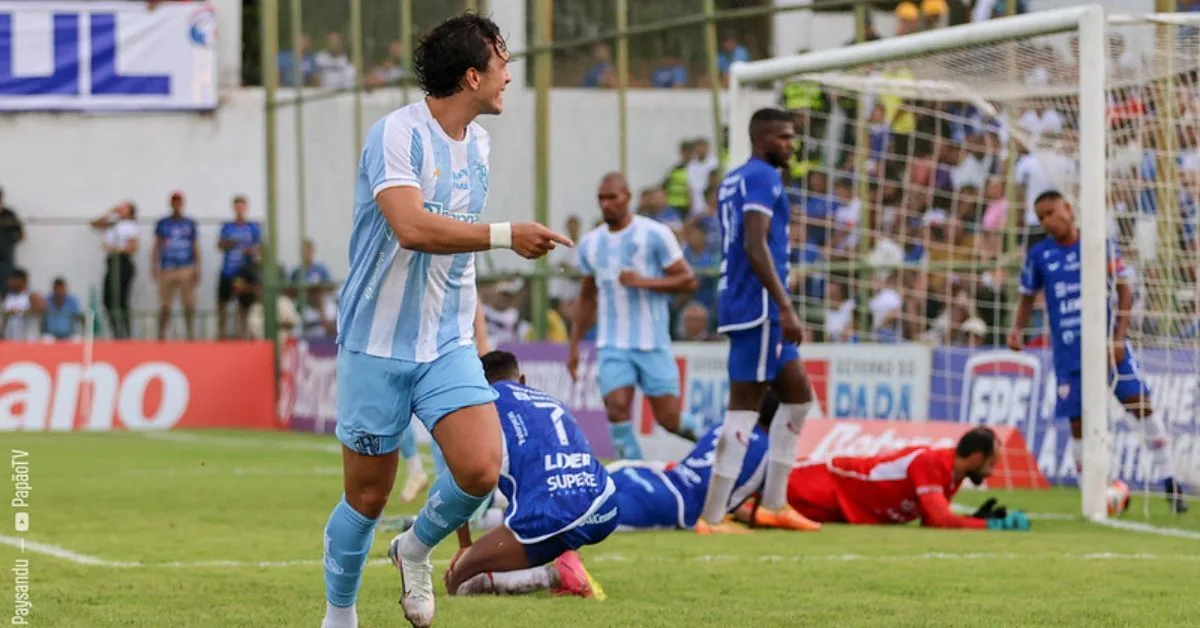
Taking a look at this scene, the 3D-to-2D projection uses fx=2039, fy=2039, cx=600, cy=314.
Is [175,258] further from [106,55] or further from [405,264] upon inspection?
[405,264]

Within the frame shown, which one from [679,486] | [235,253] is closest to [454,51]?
[679,486]

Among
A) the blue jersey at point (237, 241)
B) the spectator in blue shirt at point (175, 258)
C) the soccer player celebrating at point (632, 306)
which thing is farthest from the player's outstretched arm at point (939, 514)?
the spectator in blue shirt at point (175, 258)

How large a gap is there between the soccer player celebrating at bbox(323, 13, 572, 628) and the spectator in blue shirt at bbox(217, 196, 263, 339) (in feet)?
73.5

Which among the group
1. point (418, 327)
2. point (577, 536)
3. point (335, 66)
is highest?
point (335, 66)

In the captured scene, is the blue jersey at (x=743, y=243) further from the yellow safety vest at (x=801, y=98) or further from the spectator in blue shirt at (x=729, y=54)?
the spectator in blue shirt at (x=729, y=54)

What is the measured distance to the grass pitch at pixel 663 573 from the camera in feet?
24.4

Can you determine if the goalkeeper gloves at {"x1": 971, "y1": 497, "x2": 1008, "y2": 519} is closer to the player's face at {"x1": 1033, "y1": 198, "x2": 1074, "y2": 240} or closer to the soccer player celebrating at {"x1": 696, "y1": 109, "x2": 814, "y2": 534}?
the soccer player celebrating at {"x1": 696, "y1": 109, "x2": 814, "y2": 534}

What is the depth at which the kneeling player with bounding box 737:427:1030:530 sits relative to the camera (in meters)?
11.3

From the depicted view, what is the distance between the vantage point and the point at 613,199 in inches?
552

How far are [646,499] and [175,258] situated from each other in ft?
63.1

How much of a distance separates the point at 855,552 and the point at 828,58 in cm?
495

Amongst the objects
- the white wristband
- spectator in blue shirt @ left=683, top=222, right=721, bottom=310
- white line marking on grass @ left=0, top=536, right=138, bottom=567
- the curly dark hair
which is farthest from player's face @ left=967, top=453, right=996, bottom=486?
spectator in blue shirt @ left=683, top=222, right=721, bottom=310

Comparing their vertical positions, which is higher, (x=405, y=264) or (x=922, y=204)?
(x=922, y=204)

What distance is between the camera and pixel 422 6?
941 inches
